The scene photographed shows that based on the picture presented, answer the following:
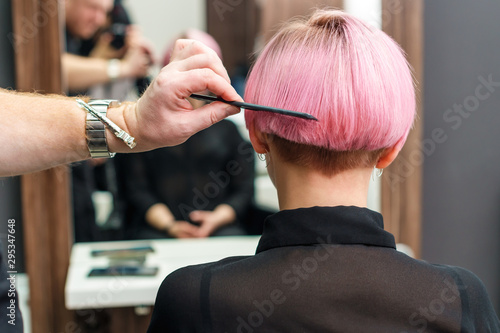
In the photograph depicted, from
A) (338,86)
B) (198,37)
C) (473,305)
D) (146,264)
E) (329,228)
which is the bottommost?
(146,264)

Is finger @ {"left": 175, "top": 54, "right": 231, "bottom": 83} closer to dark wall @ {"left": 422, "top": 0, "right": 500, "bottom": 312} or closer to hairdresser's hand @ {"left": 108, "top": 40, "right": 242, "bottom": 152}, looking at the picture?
hairdresser's hand @ {"left": 108, "top": 40, "right": 242, "bottom": 152}

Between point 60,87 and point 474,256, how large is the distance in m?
1.89

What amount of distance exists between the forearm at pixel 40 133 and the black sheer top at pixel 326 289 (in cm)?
33

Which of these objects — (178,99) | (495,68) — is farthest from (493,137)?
(178,99)

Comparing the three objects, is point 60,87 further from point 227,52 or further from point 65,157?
point 65,157

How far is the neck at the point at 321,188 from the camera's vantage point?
0.86 m

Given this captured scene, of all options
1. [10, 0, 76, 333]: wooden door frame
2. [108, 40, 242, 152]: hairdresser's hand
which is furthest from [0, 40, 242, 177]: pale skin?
[10, 0, 76, 333]: wooden door frame

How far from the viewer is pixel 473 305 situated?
798mm

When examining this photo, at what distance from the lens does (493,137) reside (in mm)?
2141

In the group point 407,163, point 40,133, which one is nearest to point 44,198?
point 40,133

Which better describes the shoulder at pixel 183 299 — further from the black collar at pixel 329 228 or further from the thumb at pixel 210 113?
the thumb at pixel 210 113

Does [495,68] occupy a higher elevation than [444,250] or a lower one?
higher

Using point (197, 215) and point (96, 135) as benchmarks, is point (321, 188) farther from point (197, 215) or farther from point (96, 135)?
point (197, 215)

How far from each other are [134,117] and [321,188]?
0.37 m
